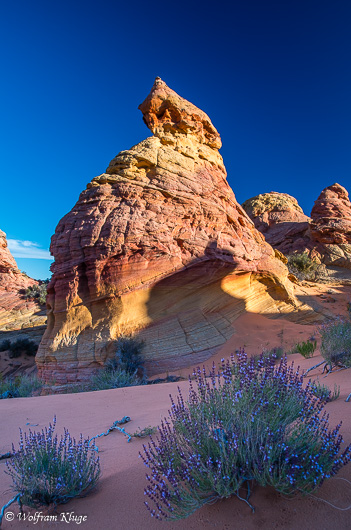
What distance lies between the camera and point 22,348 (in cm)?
1752

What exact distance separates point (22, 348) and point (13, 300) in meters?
9.05

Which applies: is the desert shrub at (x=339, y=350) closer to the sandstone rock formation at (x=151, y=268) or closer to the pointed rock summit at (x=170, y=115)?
the sandstone rock formation at (x=151, y=268)

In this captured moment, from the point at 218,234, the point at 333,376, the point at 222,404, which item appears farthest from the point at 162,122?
the point at 222,404

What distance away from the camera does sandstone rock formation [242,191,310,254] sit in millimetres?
27297

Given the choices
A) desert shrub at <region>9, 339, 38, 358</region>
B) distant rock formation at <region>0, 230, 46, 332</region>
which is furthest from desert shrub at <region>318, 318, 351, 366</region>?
distant rock formation at <region>0, 230, 46, 332</region>

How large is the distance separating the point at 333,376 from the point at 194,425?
3763 mm

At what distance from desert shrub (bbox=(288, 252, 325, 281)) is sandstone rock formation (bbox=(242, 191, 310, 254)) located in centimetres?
378

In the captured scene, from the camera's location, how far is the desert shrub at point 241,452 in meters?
1.60

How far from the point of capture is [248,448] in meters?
1.66

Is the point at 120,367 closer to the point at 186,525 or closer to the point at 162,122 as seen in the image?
the point at 186,525

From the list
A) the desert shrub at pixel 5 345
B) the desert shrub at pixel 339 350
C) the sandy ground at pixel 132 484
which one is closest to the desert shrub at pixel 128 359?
the sandy ground at pixel 132 484

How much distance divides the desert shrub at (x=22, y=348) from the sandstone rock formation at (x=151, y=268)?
25.7 feet

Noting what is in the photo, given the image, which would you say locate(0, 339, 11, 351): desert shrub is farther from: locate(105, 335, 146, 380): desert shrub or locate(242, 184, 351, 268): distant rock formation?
locate(242, 184, 351, 268): distant rock formation

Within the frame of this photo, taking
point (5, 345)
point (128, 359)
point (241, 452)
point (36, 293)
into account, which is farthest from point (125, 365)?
point (36, 293)
